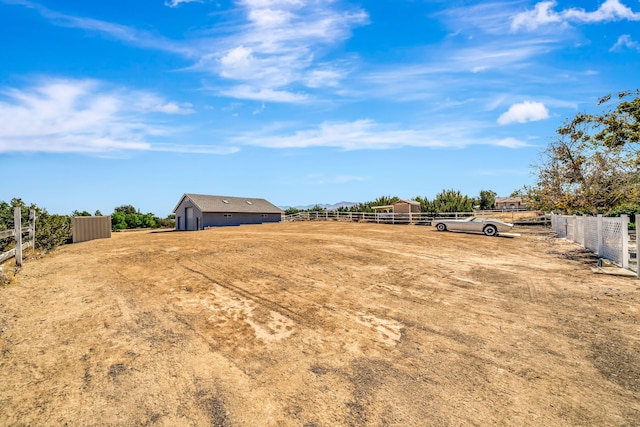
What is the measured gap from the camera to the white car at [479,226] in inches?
816

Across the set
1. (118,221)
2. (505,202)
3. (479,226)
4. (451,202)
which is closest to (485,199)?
(505,202)

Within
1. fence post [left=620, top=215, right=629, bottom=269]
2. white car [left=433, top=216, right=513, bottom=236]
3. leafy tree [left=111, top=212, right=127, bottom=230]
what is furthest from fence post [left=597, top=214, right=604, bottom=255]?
leafy tree [left=111, top=212, right=127, bottom=230]

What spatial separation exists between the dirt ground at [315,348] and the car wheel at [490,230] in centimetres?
1188

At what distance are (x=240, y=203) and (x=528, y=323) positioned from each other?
132 ft

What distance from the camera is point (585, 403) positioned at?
145 inches

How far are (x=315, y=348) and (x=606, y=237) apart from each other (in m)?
12.5

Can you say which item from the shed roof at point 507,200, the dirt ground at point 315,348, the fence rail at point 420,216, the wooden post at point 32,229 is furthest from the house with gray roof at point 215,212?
the shed roof at point 507,200

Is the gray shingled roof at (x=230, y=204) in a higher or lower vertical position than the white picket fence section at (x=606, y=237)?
higher

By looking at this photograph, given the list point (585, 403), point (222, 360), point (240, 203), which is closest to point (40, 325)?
point (222, 360)

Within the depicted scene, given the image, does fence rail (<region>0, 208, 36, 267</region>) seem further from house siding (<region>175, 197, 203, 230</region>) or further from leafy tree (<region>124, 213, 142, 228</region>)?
leafy tree (<region>124, 213, 142, 228</region>)

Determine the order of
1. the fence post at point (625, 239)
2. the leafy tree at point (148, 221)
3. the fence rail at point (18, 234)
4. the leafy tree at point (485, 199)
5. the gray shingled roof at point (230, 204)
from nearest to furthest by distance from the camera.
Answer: the fence rail at point (18, 234), the fence post at point (625, 239), the gray shingled roof at point (230, 204), the leafy tree at point (148, 221), the leafy tree at point (485, 199)

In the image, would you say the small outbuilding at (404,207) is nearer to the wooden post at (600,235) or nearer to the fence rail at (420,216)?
the fence rail at (420,216)

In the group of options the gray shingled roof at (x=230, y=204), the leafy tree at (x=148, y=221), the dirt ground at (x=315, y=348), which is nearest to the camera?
the dirt ground at (x=315, y=348)

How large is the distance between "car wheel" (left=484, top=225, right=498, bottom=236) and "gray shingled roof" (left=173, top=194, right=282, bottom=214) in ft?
90.5
